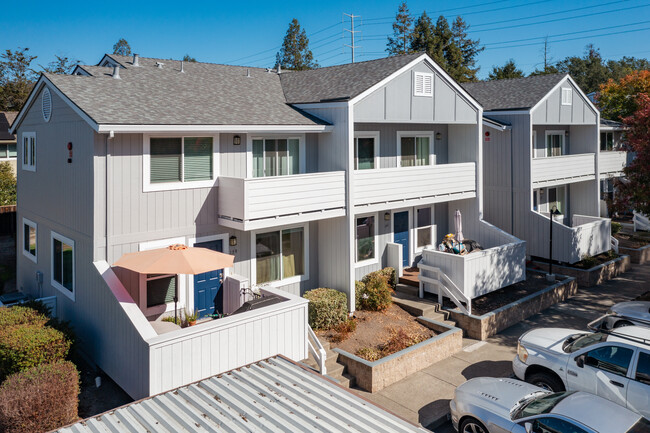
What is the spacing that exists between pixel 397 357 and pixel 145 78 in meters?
11.1

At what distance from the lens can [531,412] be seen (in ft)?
29.4

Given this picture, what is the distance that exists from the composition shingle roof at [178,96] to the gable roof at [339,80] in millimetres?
593

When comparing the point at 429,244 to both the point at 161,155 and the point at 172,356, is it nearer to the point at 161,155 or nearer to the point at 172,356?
the point at 161,155

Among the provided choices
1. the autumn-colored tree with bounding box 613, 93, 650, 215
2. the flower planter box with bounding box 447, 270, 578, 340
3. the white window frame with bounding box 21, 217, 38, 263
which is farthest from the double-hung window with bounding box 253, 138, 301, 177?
the autumn-colored tree with bounding box 613, 93, 650, 215

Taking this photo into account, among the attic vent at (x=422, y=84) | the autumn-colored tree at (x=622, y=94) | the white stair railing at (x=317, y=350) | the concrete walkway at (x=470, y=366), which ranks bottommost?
the concrete walkway at (x=470, y=366)

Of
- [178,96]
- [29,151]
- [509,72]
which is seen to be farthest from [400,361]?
[509,72]

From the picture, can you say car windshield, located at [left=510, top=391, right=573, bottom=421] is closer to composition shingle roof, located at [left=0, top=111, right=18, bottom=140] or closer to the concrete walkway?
the concrete walkway

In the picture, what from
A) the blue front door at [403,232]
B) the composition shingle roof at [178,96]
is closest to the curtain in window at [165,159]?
the composition shingle roof at [178,96]

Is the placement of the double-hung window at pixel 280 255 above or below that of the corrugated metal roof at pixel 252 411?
above

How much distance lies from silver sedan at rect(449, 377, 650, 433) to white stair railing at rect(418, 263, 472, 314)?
18.7 ft

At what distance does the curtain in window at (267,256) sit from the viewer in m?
15.7

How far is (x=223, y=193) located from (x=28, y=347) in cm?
601

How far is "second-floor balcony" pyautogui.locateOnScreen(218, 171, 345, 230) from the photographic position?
1374 cm

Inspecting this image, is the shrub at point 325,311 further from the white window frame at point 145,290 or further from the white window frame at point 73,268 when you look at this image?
the white window frame at point 73,268
